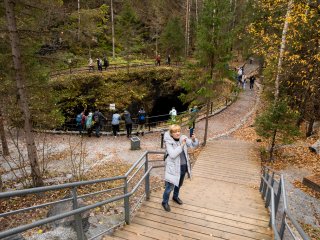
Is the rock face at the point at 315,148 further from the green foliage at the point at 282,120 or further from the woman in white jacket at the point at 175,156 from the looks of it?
the woman in white jacket at the point at 175,156

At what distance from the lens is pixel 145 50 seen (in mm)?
42531

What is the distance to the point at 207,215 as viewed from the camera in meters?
6.52

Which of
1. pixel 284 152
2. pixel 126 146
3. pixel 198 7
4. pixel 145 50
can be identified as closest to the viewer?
pixel 284 152

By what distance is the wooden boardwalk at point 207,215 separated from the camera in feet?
18.7

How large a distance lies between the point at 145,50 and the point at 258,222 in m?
38.7

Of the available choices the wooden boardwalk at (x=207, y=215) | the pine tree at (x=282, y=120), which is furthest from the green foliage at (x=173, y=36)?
the wooden boardwalk at (x=207, y=215)

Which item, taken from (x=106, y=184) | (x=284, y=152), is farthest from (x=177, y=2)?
(x=106, y=184)

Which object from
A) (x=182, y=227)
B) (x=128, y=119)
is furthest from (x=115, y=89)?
(x=182, y=227)

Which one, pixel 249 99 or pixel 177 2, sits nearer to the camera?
pixel 249 99

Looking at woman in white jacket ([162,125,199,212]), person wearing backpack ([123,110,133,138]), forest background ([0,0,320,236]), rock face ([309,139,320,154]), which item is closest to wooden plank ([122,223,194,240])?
woman in white jacket ([162,125,199,212])

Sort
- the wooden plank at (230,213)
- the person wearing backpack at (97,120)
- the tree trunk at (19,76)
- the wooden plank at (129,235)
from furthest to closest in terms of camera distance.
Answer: the person wearing backpack at (97,120)
the tree trunk at (19,76)
the wooden plank at (230,213)
the wooden plank at (129,235)

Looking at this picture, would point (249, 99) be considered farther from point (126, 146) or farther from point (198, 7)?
point (198, 7)

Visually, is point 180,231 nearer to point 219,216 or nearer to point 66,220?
point 219,216

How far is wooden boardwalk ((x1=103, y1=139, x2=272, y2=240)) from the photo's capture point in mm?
5707
